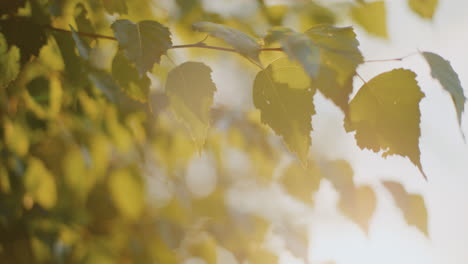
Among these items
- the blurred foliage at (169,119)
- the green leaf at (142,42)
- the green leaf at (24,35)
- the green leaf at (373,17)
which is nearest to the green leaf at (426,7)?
the blurred foliage at (169,119)

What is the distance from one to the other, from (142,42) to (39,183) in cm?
62

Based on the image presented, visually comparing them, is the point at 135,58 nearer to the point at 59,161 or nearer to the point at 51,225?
the point at 51,225

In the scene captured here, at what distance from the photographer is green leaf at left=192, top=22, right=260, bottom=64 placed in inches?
13.6

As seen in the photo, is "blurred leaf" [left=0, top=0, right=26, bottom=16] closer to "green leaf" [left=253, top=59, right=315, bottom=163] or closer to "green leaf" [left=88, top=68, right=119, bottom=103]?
"green leaf" [left=88, top=68, right=119, bottom=103]

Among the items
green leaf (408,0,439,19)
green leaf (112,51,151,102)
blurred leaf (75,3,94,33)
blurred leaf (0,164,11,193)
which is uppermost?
green leaf (408,0,439,19)

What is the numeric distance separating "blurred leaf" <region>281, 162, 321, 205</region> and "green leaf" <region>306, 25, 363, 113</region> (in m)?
0.35

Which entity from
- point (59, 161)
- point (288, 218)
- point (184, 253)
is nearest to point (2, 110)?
point (59, 161)

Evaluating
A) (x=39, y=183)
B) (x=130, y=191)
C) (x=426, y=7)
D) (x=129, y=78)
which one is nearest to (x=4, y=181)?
(x=39, y=183)

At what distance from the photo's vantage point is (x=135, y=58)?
0.39 m

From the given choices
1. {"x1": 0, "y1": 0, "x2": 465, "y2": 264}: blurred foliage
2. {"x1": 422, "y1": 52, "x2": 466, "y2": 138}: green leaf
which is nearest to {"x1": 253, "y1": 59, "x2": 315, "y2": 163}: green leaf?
{"x1": 0, "y1": 0, "x2": 465, "y2": 264}: blurred foliage

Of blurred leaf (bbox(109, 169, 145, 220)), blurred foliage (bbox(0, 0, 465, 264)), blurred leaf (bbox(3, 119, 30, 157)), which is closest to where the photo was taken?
blurred foliage (bbox(0, 0, 465, 264))

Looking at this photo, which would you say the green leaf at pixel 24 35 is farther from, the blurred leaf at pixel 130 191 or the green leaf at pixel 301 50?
the blurred leaf at pixel 130 191

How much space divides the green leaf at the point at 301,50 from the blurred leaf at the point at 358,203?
1.58ft

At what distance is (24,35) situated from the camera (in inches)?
18.6
